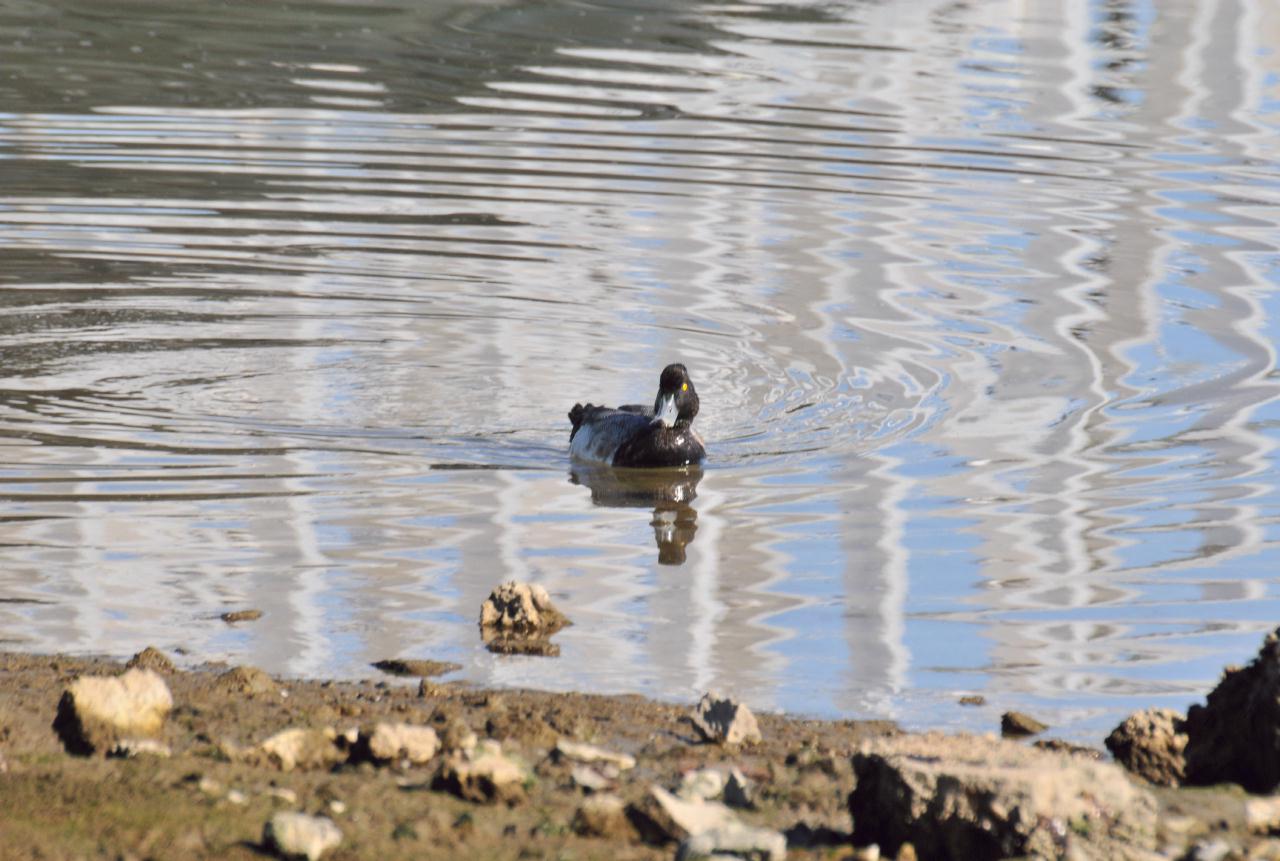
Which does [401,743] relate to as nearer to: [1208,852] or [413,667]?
[413,667]

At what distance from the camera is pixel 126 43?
89.2ft

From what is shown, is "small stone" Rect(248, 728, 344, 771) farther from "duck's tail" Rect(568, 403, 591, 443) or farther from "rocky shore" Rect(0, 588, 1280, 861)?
"duck's tail" Rect(568, 403, 591, 443)

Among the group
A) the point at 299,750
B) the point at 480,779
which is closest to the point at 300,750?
the point at 299,750

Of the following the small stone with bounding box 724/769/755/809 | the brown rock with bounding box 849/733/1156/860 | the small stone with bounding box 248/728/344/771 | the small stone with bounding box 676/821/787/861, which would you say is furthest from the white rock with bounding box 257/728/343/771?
the brown rock with bounding box 849/733/1156/860

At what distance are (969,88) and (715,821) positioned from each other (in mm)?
22363

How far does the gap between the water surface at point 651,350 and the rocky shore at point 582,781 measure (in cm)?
85


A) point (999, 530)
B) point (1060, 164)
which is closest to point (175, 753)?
point (999, 530)

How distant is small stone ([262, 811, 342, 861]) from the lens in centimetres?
477

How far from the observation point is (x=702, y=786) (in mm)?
5582

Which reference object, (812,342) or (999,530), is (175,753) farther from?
(812,342)

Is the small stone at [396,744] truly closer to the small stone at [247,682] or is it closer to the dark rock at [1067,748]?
the small stone at [247,682]

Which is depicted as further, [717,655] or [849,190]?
[849,190]

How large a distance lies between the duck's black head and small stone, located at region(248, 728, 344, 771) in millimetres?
6158

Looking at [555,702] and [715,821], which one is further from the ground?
[715,821]
